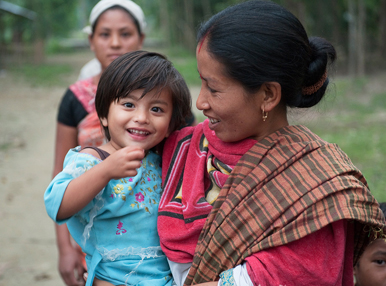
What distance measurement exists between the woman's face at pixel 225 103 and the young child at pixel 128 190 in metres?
0.25

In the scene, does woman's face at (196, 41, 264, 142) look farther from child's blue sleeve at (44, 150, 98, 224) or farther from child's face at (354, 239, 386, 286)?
child's face at (354, 239, 386, 286)

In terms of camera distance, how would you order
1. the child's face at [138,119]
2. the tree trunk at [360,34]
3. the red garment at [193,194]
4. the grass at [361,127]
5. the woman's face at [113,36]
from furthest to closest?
1. the tree trunk at [360,34]
2. the grass at [361,127]
3. the woman's face at [113,36]
4. the child's face at [138,119]
5. the red garment at [193,194]

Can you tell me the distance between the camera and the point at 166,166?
73.9 inches

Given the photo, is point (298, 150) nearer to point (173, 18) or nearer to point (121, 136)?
point (121, 136)

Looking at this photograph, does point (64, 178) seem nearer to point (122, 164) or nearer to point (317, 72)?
point (122, 164)

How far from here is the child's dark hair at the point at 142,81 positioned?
178cm

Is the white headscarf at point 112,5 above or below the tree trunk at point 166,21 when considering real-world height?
below

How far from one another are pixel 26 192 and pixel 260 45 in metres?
5.37

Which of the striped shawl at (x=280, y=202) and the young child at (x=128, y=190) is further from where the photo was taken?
the young child at (x=128, y=190)

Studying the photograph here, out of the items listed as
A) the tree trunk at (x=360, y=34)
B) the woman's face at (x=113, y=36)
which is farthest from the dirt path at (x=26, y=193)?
the tree trunk at (x=360, y=34)

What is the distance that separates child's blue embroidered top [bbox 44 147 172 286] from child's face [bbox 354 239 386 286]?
Result: 96 cm

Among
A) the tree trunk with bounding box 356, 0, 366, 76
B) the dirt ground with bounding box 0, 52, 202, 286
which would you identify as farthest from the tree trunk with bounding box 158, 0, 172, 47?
the tree trunk with bounding box 356, 0, 366, 76

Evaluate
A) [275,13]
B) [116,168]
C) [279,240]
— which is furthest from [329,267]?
[275,13]

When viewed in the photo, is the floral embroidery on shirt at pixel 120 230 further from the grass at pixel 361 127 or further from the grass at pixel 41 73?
the grass at pixel 41 73
